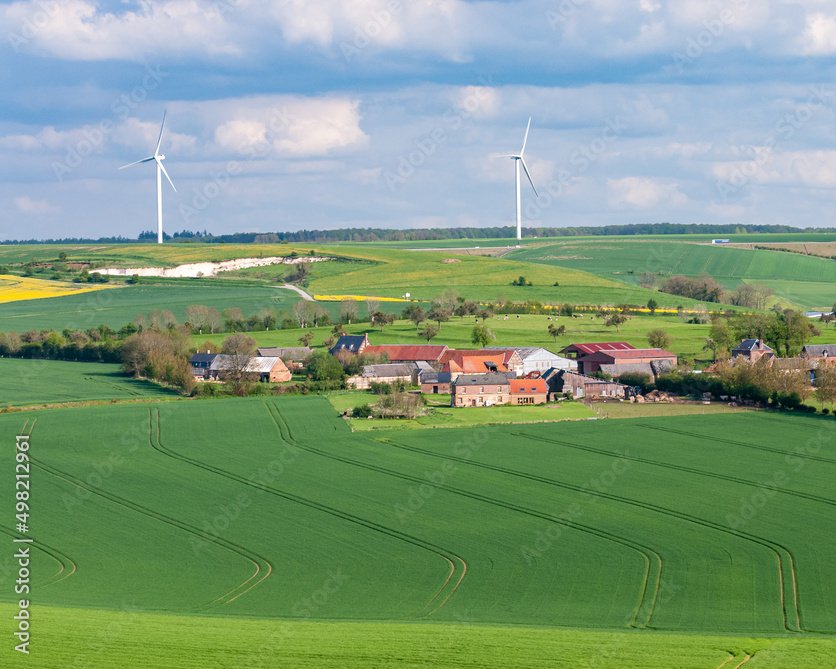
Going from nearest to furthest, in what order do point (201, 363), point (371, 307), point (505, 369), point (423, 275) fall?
point (505, 369), point (201, 363), point (371, 307), point (423, 275)

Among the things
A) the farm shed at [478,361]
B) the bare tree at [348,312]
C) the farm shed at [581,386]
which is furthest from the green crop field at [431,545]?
the bare tree at [348,312]

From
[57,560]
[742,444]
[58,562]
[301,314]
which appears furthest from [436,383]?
[58,562]

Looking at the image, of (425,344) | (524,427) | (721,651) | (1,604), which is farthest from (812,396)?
(1,604)

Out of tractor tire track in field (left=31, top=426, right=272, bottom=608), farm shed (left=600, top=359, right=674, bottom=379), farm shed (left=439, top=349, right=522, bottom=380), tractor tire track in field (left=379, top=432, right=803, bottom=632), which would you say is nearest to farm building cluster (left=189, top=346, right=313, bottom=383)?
farm shed (left=439, top=349, right=522, bottom=380)

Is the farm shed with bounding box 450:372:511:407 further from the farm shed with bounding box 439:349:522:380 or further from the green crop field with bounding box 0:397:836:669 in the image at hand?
the green crop field with bounding box 0:397:836:669

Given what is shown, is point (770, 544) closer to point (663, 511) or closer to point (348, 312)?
point (663, 511)

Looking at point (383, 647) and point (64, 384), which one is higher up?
point (64, 384)
